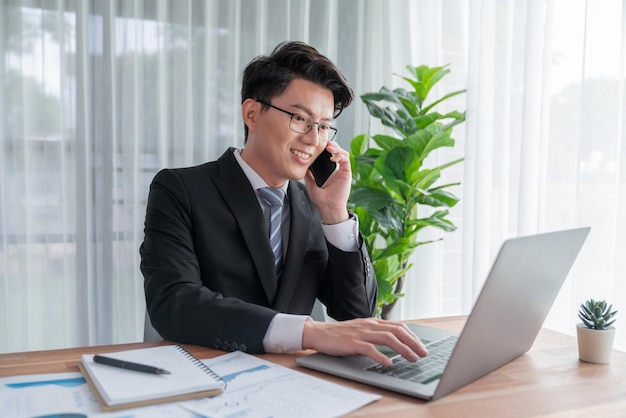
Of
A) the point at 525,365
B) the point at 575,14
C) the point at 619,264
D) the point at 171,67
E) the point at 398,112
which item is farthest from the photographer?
the point at 171,67

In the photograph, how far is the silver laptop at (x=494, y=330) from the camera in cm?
82

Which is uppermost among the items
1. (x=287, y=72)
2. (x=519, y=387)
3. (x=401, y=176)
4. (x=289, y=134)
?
(x=287, y=72)

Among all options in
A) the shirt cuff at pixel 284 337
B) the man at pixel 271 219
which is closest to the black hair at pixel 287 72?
the man at pixel 271 219

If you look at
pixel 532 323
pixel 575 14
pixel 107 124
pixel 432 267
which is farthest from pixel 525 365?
pixel 107 124

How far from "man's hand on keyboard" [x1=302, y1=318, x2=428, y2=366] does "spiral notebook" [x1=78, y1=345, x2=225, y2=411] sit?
0.22 meters

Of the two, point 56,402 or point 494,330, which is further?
point 494,330

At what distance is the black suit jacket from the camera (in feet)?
4.45

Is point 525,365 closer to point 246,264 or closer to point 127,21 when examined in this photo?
point 246,264

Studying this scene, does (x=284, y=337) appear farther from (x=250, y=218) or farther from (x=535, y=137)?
(x=535, y=137)

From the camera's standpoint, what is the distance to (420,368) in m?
0.95

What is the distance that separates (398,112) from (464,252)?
74 centimetres

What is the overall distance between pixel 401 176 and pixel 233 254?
123cm

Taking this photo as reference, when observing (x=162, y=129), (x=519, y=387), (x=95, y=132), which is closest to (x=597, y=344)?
(x=519, y=387)

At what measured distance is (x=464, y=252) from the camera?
8.99ft
